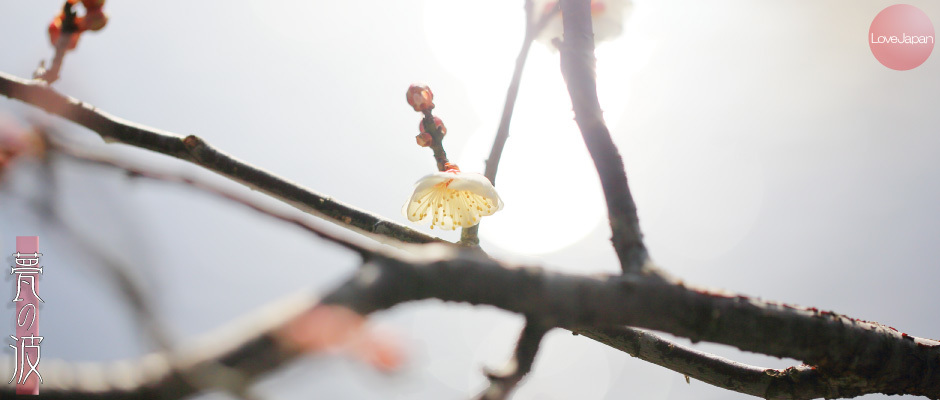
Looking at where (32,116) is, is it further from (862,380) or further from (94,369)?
(862,380)

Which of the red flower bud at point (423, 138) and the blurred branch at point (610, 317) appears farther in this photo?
the red flower bud at point (423, 138)

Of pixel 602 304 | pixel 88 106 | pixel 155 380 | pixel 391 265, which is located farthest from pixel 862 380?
pixel 88 106

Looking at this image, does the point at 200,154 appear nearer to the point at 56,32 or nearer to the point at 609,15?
the point at 56,32

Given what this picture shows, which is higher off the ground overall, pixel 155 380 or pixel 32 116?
pixel 32 116

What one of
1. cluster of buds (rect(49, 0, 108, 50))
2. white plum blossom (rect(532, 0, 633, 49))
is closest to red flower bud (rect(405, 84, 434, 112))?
white plum blossom (rect(532, 0, 633, 49))

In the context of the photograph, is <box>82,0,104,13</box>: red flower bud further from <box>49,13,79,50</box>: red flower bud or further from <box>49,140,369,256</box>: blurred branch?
<box>49,140,369,256</box>: blurred branch

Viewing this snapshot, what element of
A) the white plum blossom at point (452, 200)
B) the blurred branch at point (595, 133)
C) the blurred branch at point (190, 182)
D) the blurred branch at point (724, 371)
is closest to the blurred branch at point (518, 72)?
the white plum blossom at point (452, 200)

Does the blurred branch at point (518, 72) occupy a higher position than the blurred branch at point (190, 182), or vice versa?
the blurred branch at point (518, 72)

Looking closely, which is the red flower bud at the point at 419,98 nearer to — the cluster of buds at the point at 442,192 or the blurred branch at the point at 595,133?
the cluster of buds at the point at 442,192
